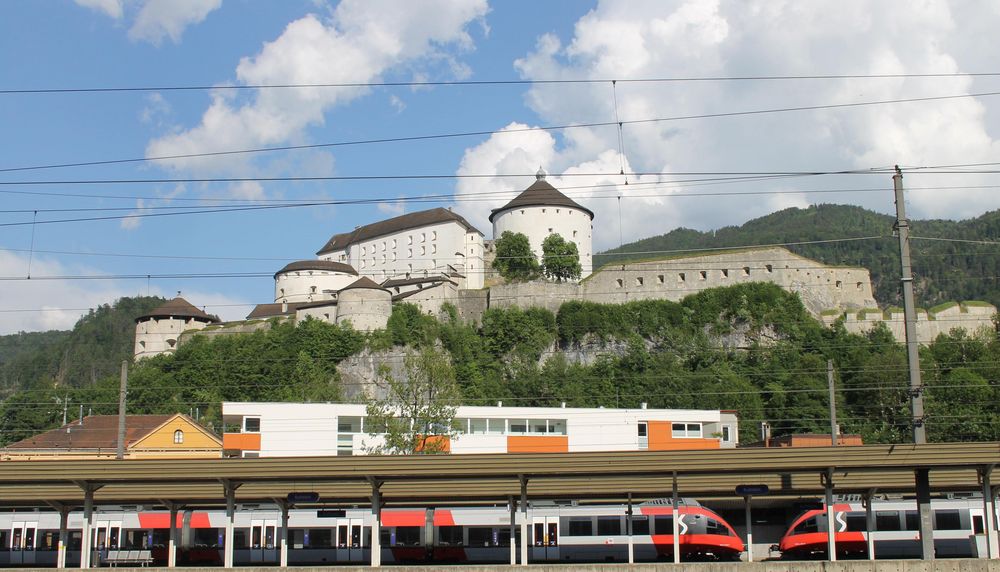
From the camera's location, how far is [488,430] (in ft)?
148

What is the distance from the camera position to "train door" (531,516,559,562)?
25875 millimetres

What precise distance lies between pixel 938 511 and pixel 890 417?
3566cm

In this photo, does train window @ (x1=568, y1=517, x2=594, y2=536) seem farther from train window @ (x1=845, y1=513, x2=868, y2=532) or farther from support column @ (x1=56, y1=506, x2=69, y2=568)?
support column @ (x1=56, y1=506, x2=69, y2=568)

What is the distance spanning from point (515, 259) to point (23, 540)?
70283mm

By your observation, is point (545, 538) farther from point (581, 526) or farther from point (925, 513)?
point (925, 513)

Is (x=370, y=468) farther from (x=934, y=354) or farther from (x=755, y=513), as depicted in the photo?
(x=934, y=354)

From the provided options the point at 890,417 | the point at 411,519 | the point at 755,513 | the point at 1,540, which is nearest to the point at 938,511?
the point at 755,513

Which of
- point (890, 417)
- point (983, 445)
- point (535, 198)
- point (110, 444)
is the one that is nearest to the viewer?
point (983, 445)

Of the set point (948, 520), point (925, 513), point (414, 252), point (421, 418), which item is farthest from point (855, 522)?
point (414, 252)

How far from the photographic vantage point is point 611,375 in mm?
70500

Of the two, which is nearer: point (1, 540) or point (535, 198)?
point (1, 540)

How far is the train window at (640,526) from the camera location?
25422mm

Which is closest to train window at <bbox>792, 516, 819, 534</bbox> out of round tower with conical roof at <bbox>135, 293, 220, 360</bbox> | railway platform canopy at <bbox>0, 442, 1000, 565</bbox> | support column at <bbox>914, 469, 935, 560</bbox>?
railway platform canopy at <bbox>0, 442, 1000, 565</bbox>

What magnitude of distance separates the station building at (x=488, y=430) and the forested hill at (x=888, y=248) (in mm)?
101236
